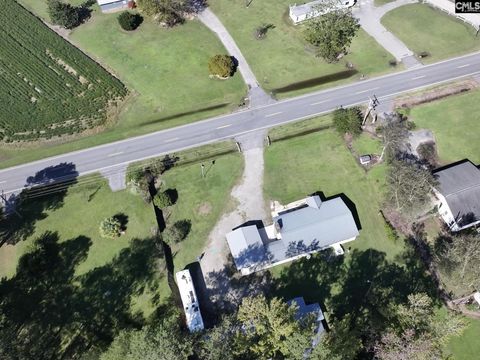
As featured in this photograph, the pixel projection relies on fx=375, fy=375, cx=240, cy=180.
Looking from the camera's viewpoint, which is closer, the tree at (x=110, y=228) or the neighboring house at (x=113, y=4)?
the tree at (x=110, y=228)

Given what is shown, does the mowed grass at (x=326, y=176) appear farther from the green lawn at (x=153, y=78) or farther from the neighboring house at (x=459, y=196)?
the green lawn at (x=153, y=78)

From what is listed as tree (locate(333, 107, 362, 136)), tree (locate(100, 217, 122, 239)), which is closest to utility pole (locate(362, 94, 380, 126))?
tree (locate(333, 107, 362, 136))

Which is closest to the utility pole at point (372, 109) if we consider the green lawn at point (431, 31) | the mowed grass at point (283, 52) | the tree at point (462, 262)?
the mowed grass at point (283, 52)

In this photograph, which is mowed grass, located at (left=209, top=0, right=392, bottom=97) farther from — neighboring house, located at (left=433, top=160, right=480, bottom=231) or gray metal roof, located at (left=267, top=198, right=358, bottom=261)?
gray metal roof, located at (left=267, top=198, right=358, bottom=261)

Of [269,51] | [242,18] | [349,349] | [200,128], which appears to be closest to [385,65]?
[269,51]

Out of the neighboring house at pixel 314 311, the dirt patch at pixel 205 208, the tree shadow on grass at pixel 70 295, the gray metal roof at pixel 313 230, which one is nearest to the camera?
the neighboring house at pixel 314 311

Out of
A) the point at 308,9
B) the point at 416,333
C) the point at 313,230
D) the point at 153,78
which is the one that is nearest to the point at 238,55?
the point at 153,78

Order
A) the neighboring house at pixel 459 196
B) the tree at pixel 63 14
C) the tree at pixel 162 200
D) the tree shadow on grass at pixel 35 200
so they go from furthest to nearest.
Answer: the tree at pixel 63 14, the tree at pixel 162 200, the tree shadow on grass at pixel 35 200, the neighboring house at pixel 459 196

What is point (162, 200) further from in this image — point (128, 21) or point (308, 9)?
point (308, 9)
